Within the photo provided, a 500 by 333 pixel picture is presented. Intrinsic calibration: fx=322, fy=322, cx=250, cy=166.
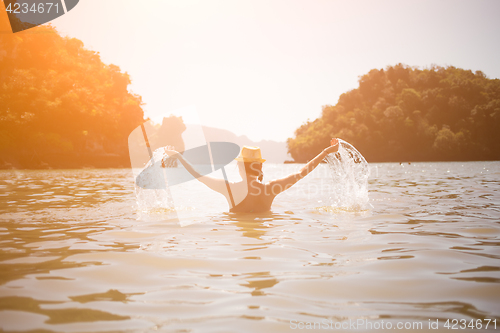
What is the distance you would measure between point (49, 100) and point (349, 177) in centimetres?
3961

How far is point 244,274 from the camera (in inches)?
120

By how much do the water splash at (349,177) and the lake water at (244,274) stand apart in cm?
183

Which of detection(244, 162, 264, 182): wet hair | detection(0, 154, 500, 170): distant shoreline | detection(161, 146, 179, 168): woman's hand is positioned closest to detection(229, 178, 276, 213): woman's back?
detection(244, 162, 264, 182): wet hair

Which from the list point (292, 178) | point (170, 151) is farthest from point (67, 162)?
point (292, 178)

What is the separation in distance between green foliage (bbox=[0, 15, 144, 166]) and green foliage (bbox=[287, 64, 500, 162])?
5526 cm

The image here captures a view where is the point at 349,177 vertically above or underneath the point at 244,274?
above

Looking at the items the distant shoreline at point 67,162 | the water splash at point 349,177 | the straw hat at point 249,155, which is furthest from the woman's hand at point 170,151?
the distant shoreline at point 67,162

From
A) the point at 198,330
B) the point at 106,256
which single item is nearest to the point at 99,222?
the point at 106,256

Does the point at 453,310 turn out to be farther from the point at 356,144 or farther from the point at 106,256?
the point at 356,144

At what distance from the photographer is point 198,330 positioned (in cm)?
203

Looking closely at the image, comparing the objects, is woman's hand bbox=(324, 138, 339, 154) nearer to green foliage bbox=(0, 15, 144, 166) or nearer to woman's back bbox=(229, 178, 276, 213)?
woman's back bbox=(229, 178, 276, 213)

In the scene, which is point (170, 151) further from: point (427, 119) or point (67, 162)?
point (427, 119)

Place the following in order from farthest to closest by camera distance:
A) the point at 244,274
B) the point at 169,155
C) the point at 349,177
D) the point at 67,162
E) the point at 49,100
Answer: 1. the point at 67,162
2. the point at 49,100
3. the point at 349,177
4. the point at 169,155
5. the point at 244,274

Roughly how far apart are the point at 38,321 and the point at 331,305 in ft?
6.59
